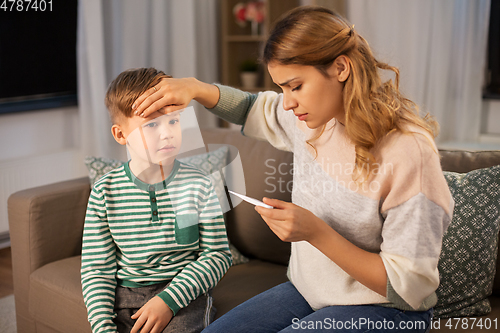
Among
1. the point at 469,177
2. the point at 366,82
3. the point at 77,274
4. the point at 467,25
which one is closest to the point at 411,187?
the point at 366,82

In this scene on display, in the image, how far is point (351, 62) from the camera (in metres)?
0.91

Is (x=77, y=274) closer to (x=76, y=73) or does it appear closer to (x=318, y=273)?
(x=318, y=273)

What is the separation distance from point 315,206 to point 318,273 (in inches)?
5.9

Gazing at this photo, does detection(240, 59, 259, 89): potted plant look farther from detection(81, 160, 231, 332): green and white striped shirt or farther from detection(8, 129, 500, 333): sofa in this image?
detection(81, 160, 231, 332): green and white striped shirt

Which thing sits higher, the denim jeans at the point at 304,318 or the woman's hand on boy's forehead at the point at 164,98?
the woman's hand on boy's forehead at the point at 164,98

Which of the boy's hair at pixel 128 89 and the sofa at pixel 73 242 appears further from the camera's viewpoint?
the sofa at pixel 73 242

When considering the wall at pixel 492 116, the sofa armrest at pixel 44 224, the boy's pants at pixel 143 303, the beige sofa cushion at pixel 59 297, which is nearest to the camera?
the boy's pants at pixel 143 303

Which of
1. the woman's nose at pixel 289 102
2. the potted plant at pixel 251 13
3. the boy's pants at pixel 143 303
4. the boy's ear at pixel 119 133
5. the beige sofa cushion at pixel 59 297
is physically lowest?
the beige sofa cushion at pixel 59 297

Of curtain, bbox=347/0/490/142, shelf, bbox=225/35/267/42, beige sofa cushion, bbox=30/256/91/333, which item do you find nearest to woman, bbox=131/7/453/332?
beige sofa cushion, bbox=30/256/91/333

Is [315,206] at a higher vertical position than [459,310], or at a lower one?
higher

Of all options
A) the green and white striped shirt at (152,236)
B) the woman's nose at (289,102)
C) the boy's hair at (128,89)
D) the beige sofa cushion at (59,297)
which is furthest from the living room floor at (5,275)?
the woman's nose at (289,102)

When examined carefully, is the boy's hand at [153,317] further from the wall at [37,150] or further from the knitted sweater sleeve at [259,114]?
the wall at [37,150]

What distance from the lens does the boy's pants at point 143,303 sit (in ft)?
3.63

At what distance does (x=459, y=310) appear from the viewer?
4.00ft
